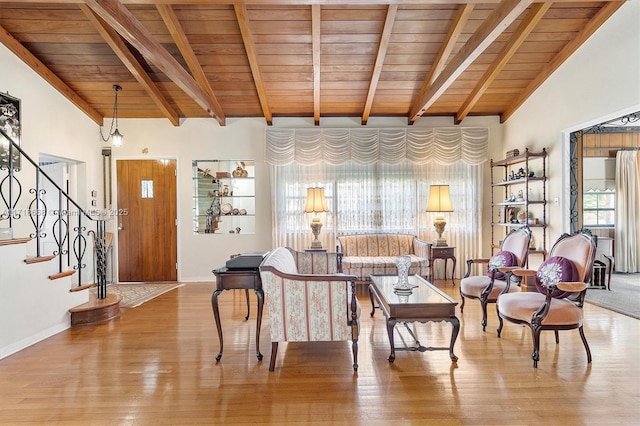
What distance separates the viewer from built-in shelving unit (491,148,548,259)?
5.05 metres

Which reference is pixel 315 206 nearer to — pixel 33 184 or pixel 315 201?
pixel 315 201

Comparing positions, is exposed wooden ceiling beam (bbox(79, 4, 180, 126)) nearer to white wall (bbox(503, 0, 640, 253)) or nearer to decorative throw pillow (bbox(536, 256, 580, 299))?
decorative throw pillow (bbox(536, 256, 580, 299))

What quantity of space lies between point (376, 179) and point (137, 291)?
4.25 metres

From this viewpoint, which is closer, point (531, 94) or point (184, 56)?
point (184, 56)

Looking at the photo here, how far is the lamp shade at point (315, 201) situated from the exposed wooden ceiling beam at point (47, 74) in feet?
12.4

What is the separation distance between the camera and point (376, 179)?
20.0 ft

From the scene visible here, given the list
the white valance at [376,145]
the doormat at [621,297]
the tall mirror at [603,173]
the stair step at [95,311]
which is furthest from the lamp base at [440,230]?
the stair step at [95,311]

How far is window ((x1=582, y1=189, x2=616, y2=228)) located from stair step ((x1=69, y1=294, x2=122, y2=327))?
25.5ft

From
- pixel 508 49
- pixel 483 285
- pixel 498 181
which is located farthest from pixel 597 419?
pixel 498 181

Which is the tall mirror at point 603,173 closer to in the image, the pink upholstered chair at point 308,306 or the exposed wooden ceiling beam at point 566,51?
the exposed wooden ceiling beam at point 566,51

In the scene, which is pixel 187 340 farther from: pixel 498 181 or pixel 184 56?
pixel 498 181

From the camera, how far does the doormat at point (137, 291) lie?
4.79 m

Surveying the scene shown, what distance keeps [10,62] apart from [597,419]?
260 inches

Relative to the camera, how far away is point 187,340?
11.1 ft
